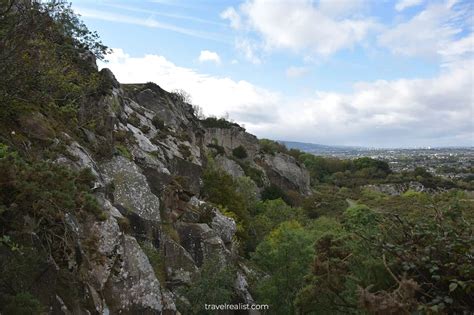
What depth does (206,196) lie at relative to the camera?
35.2 meters

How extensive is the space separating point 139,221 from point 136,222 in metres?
0.16

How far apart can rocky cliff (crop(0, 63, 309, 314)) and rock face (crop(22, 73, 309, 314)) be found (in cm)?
4

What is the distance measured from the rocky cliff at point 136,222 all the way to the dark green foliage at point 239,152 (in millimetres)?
42090

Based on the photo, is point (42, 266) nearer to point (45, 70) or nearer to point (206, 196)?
point (45, 70)

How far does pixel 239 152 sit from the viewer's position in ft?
258

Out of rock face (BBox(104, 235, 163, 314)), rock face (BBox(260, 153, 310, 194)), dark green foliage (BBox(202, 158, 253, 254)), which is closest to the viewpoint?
rock face (BBox(104, 235, 163, 314))

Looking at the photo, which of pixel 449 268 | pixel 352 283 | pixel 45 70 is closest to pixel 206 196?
pixel 45 70

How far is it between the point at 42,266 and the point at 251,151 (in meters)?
72.9

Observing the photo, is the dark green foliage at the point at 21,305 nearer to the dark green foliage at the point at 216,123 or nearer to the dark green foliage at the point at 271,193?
the dark green foliage at the point at 271,193

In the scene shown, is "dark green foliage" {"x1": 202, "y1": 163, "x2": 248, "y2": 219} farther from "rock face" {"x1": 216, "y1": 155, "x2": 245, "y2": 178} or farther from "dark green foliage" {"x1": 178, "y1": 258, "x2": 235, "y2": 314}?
"rock face" {"x1": 216, "y1": 155, "x2": 245, "y2": 178}

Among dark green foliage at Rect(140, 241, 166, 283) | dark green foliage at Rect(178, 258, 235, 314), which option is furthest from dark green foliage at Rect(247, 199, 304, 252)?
dark green foliage at Rect(140, 241, 166, 283)

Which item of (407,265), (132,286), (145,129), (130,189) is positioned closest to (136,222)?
(130,189)

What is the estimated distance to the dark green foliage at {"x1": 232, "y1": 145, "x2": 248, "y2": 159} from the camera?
7850cm

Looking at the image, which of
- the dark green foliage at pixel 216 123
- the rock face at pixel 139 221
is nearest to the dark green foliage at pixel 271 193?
the dark green foliage at pixel 216 123
